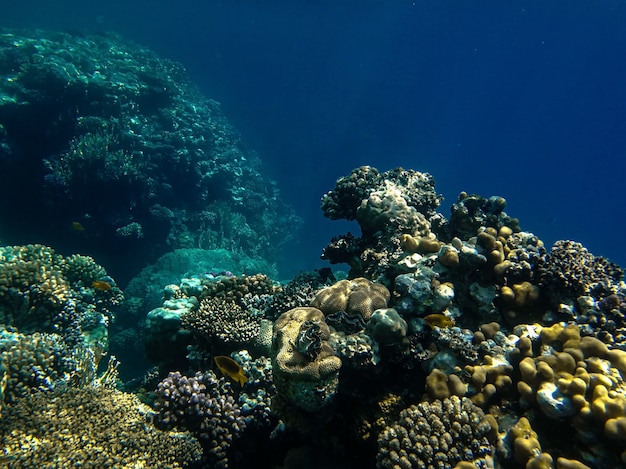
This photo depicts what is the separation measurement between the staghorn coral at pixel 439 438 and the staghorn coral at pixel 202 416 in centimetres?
238

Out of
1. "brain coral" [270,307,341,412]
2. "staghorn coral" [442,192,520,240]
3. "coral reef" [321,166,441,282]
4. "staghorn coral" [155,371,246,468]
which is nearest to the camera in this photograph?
"brain coral" [270,307,341,412]

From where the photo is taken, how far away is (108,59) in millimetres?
21797

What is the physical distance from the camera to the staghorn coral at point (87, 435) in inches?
153

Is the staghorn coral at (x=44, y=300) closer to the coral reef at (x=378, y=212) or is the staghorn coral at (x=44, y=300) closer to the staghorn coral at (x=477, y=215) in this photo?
the coral reef at (x=378, y=212)

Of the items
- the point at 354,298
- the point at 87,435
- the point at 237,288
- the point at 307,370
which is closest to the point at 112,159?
the point at 237,288

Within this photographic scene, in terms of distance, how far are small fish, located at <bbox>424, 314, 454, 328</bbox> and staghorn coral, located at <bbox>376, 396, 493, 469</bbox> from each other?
1002 mm

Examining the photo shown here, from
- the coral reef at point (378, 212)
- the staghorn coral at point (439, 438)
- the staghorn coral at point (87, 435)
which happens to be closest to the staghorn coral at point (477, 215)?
the coral reef at point (378, 212)

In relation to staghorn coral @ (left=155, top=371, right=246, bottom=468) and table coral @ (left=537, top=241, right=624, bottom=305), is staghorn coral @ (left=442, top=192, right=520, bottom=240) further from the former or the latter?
staghorn coral @ (left=155, top=371, right=246, bottom=468)

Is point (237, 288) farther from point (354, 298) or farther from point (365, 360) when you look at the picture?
point (365, 360)

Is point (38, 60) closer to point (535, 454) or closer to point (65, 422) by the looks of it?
point (65, 422)

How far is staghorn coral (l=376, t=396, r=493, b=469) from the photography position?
334 cm

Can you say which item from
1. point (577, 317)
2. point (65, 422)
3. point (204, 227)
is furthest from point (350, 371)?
point (204, 227)

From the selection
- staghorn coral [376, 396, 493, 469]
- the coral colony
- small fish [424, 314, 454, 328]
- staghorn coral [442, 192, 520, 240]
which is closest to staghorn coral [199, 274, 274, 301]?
the coral colony

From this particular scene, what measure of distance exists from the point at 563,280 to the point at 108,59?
26438 mm
